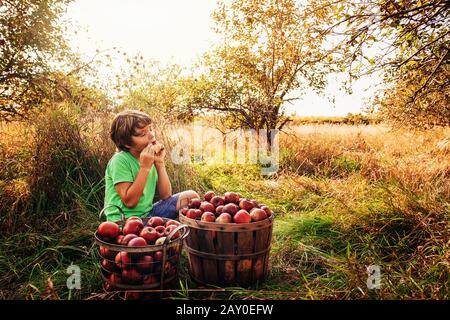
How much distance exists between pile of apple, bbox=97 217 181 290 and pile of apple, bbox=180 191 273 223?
0.26m

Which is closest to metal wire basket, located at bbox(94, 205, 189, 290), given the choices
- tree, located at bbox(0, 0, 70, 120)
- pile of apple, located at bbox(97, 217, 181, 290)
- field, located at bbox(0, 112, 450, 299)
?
pile of apple, located at bbox(97, 217, 181, 290)

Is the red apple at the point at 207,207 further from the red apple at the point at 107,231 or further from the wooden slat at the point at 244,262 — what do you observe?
the red apple at the point at 107,231

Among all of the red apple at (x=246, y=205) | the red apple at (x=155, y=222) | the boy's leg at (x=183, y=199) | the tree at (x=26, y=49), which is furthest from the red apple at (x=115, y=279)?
the tree at (x=26, y=49)

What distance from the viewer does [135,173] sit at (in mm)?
3230

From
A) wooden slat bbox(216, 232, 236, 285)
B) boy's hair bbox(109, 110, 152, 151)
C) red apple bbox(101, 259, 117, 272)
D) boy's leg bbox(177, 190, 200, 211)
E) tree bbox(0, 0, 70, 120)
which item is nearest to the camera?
red apple bbox(101, 259, 117, 272)

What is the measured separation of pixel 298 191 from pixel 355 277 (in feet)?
10.2

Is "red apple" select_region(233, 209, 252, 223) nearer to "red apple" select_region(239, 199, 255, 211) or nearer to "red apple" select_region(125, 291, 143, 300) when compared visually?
"red apple" select_region(239, 199, 255, 211)

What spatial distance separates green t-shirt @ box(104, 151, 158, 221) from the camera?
311 centimetres

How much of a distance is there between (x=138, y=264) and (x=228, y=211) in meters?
0.78

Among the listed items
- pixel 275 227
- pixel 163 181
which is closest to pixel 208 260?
pixel 163 181

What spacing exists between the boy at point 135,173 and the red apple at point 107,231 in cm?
52

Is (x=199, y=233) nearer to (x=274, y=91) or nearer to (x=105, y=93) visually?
(x=105, y=93)

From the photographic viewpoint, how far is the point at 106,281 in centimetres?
258

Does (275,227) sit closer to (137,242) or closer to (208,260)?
(208,260)
